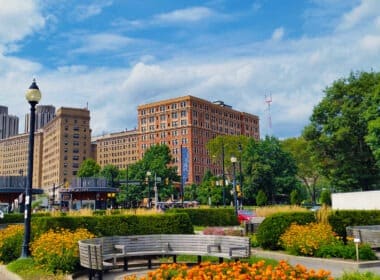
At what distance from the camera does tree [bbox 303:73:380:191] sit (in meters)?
45.2

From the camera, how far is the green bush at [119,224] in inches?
590

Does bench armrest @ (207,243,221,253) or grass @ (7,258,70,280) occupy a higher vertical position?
bench armrest @ (207,243,221,253)

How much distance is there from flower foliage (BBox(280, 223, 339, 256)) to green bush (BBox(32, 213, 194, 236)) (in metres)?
4.27

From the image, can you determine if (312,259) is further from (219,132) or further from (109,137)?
(109,137)

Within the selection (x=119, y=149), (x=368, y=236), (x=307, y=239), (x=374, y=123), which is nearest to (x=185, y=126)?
(x=119, y=149)

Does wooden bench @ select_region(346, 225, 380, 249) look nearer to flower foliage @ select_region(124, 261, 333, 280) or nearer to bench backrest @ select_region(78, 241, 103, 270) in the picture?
flower foliage @ select_region(124, 261, 333, 280)

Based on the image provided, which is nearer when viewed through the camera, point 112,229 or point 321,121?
point 112,229

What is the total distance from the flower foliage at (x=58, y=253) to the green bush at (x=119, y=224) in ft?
8.21

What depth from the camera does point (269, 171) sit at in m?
77.1

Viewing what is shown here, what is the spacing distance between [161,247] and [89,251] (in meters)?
3.14

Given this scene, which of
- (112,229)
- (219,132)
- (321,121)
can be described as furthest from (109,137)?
(112,229)

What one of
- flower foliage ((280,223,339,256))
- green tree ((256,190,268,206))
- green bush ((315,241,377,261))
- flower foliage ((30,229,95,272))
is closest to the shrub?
flower foliage ((30,229,95,272))

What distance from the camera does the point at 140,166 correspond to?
96.0m

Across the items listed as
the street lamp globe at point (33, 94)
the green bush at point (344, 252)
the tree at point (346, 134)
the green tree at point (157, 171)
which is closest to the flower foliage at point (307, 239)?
the green bush at point (344, 252)
